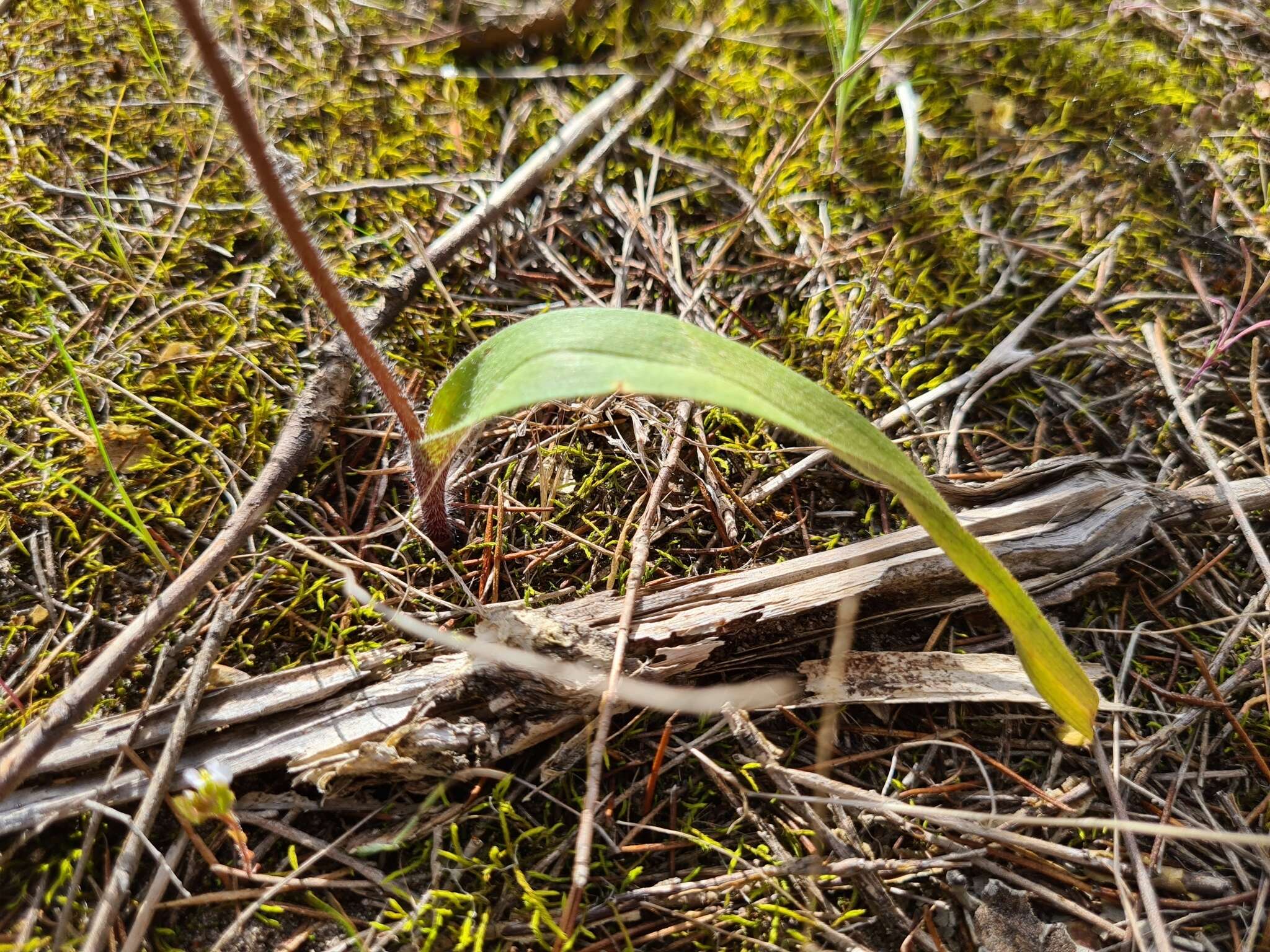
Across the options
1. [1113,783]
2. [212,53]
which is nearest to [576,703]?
[1113,783]

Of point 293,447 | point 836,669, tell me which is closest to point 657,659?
point 836,669

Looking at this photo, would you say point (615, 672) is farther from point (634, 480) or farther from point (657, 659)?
point (634, 480)

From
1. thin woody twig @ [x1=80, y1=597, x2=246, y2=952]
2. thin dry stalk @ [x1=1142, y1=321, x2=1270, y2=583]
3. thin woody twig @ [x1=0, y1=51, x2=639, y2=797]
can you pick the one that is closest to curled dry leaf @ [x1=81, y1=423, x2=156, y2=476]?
thin woody twig @ [x1=0, y1=51, x2=639, y2=797]

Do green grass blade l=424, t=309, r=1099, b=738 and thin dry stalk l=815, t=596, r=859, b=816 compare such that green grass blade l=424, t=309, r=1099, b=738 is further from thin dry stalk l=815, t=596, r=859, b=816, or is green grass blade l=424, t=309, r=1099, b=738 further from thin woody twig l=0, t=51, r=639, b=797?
thin woody twig l=0, t=51, r=639, b=797

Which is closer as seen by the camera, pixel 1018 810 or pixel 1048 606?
pixel 1018 810

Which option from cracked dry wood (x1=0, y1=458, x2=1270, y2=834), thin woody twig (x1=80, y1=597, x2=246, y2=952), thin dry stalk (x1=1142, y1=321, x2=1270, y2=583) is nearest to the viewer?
thin woody twig (x1=80, y1=597, x2=246, y2=952)

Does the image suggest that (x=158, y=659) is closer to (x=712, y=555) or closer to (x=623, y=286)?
(x=712, y=555)
